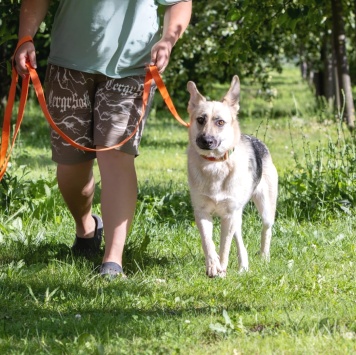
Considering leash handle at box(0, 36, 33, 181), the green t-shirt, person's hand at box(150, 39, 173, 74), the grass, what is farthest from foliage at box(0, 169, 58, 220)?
person's hand at box(150, 39, 173, 74)

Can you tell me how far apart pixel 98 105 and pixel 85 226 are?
3.14ft

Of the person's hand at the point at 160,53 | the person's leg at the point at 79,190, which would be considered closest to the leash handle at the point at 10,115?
the person's leg at the point at 79,190

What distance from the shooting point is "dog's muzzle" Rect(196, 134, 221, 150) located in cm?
491

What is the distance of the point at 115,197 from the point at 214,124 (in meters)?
0.73

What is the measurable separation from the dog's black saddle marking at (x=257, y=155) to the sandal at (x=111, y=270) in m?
1.05

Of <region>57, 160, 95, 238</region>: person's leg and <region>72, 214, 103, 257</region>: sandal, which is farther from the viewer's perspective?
<region>72, 214, 103, 257</region>: sandal

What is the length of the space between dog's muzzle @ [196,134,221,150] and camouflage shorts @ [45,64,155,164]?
14.6 inches

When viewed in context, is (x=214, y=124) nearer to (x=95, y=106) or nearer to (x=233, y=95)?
(x=233, y=95)

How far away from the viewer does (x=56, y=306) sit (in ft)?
14.6

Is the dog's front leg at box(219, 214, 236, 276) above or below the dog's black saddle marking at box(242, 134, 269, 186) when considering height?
below

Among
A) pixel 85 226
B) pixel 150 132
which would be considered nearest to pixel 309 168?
pixel 85 226

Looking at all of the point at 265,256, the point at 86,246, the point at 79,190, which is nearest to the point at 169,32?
the point at 79,190

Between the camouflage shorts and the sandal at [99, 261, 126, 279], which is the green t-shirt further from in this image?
the sandal at [99, 261, 126, 279]

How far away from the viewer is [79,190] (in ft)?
17.4
